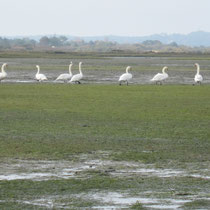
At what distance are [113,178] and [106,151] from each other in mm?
3007

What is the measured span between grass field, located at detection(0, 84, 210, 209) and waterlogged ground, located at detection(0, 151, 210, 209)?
0.05 feet

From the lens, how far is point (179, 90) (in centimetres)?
3362

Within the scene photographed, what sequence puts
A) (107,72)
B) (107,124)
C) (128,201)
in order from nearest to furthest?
(128,201) → (107,124) → (107,72)

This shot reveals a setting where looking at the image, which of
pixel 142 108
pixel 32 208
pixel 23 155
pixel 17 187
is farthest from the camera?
pixel 142 108

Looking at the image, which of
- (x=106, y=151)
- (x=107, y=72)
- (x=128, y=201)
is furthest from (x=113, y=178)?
(x=107, y=72)

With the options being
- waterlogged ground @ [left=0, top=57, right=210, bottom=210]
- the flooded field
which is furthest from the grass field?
the flooded field

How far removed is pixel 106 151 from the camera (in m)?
15.3

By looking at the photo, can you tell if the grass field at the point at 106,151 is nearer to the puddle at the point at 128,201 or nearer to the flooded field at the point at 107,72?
the puddle at the point at 128,201

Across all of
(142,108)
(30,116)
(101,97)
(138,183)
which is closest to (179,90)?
(101,97)

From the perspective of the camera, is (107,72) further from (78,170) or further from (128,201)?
(128,201)

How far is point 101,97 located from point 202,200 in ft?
61.5

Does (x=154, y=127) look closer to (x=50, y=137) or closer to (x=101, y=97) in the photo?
(x=50, y=137)

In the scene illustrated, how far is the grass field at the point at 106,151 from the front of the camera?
10828mm

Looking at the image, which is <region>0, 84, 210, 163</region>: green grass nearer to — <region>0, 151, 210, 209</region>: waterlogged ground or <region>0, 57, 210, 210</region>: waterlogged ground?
<region>0, 57, 210, 210</region>: waterlogged ground
